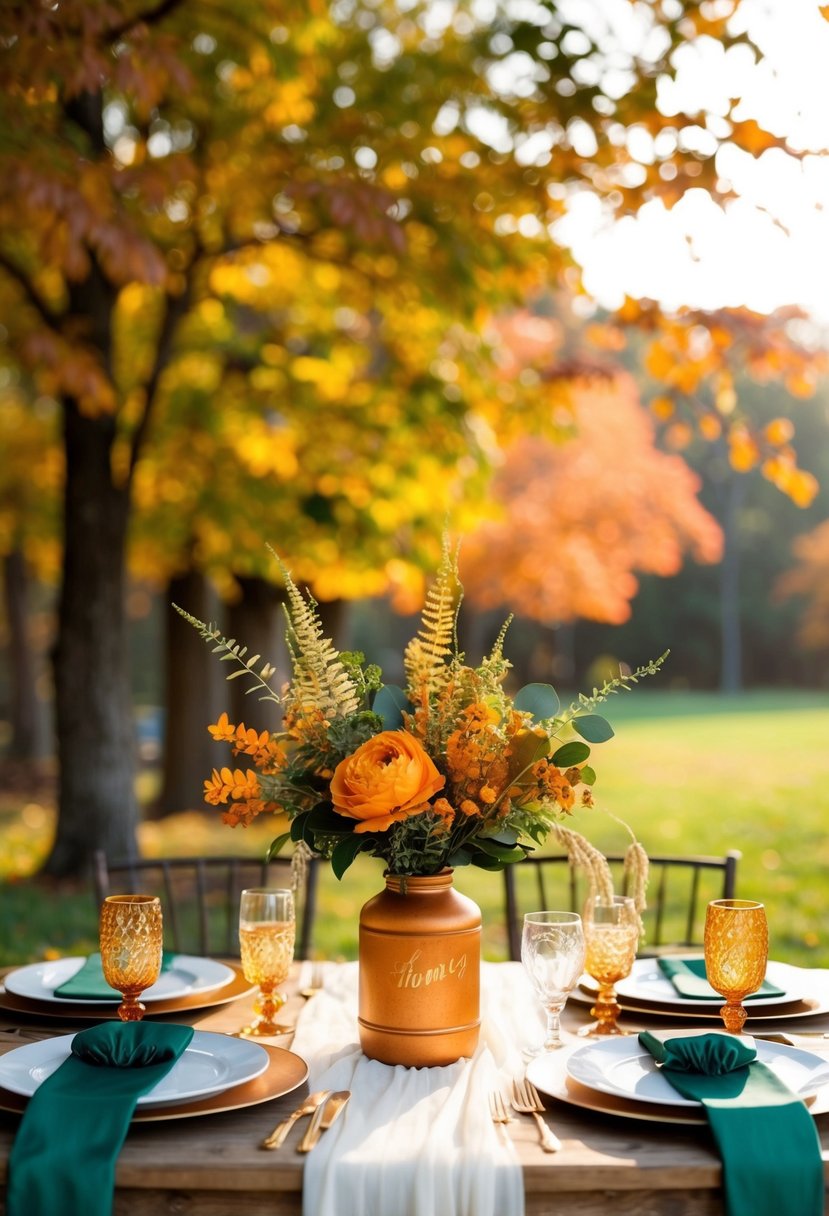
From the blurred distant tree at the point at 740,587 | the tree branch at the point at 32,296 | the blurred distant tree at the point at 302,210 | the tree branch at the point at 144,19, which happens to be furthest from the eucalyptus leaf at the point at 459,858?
the blurred distant tree at the point at 740,587

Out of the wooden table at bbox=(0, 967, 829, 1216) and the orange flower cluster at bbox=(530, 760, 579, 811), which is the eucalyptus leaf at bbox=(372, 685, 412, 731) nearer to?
the orange flower cluster at bbox=(530, 760, 579, 811)

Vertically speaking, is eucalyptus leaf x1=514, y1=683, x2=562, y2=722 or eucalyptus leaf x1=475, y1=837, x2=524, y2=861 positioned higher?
eucalyptus leaf x1=514, y1=683, x2=562, y2=722

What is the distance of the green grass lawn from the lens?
6918mm

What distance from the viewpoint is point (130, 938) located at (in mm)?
2305

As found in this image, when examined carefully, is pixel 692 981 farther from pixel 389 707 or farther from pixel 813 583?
pixel 813 583

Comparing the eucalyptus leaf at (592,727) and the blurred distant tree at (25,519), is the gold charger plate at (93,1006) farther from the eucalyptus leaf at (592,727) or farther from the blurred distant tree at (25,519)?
the blurred distant tree at (25,519)

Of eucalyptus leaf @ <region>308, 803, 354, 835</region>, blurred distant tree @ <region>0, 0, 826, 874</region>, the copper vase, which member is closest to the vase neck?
the copper vase

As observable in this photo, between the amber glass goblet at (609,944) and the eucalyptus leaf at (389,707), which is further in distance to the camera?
the amber glass goblet at (609,944)

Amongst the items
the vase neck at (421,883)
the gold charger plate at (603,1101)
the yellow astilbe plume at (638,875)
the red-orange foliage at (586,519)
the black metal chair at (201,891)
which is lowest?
the black metal chair at (201,891)

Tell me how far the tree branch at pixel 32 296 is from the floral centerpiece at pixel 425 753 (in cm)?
573

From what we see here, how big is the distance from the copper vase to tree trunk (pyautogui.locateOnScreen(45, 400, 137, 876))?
5737 mm

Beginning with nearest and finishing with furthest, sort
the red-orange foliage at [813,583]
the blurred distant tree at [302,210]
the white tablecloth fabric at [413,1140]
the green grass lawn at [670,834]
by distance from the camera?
the white tablecloth fabric at [413,1140]
the blurred distant tree at [302,210]
the green grass lawn at [670,834]
the red-orange foliage at [813,583]

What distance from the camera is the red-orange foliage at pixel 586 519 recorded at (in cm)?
1967

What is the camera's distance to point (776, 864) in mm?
9211
